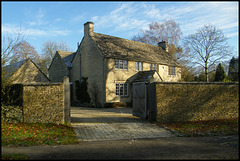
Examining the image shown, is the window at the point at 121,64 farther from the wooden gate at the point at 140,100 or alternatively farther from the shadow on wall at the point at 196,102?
the shadow on wall at the point at 196,102

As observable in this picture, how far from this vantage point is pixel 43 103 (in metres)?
9.70

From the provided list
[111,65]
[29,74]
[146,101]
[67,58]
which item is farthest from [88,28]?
[146,101]

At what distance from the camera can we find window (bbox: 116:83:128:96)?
73.7 ft

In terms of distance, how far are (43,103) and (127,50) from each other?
16.9 metres

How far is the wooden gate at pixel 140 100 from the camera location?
38.9 ft

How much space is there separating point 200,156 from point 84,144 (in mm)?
3951

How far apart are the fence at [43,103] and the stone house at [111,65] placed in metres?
11.5

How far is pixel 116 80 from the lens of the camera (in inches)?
880

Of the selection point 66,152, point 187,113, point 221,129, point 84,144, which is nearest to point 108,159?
point 66,152

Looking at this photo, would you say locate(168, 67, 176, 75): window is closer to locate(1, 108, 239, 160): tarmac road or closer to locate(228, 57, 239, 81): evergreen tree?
locate(228, 57, 239, 81): evergreen tree

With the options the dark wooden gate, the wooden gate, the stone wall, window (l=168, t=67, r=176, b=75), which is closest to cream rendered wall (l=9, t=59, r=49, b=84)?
the stone wall

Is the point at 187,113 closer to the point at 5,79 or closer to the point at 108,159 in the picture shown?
the point at 108,159

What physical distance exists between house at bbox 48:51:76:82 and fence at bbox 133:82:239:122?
810 inches

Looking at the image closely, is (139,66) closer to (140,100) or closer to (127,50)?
(127,50)
